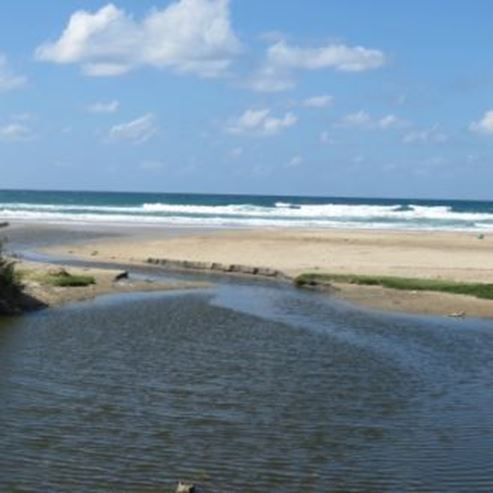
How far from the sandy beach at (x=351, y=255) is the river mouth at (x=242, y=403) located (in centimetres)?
427

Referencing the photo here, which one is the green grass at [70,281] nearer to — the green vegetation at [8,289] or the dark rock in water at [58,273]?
the dark rock in water at [58,273]

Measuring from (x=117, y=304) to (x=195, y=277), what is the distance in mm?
8469

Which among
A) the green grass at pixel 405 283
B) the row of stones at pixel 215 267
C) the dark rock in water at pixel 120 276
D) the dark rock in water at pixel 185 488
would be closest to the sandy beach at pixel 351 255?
the green grass at pixel 405 283

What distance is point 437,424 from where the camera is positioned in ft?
42.2

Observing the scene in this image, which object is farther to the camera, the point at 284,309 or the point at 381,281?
the point at 381,281

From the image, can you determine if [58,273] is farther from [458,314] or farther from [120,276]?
[458,314]

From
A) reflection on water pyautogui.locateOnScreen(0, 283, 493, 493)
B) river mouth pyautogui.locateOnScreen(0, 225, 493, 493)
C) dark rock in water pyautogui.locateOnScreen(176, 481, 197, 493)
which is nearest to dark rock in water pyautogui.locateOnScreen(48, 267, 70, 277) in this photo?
reflection on water pyautogui.locateOnScreen(0, 283, 493, 493)

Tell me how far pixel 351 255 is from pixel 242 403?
27.3 meters

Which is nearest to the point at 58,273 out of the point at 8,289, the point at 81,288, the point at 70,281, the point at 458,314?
the point at 70,281

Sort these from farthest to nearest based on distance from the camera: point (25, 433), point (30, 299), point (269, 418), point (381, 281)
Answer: point (381, 281), point (30, 299), point (269, 418), point (25, 433)

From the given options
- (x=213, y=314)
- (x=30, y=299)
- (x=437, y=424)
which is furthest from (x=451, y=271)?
(x=437, y=424)

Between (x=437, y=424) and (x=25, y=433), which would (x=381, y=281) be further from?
(x=25, y=433)

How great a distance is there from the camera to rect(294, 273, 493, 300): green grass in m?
27.9

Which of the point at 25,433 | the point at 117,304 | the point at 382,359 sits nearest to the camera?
the point at 25,433
